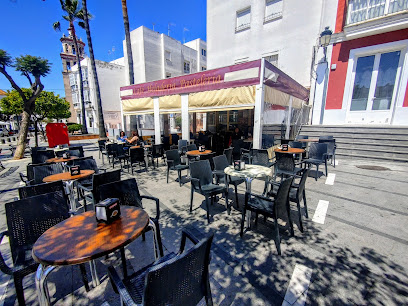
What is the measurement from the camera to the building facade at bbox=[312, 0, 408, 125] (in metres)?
8.19

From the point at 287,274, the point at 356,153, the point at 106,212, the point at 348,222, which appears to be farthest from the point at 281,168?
the point at 356,153

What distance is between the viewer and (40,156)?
5.05 metres

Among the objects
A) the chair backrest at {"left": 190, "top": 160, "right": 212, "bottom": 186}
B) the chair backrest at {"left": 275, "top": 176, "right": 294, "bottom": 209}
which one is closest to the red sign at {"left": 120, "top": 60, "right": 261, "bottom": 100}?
the chair backrest at {"left": 190, "top": 160, "right": 212, "bottom": 186}

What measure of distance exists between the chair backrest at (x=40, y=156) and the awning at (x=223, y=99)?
504cm

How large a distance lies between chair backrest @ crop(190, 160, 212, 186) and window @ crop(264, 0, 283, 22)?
13.2 metres

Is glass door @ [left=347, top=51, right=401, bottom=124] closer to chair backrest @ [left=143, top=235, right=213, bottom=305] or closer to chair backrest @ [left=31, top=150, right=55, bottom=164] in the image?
chair backrest @ [left=143, top=235, right=213, bottom=305]

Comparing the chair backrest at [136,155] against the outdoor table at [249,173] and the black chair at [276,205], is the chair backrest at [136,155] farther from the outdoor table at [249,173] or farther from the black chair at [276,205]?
the black chair at [276,205]

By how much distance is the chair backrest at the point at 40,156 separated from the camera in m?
4.90

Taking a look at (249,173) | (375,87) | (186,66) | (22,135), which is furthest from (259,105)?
(186,66)

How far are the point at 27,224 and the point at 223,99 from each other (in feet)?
19.8

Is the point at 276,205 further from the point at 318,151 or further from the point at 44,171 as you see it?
the point at 44,171

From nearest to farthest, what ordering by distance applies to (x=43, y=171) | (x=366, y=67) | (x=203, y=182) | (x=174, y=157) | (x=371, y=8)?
(x=43, y=171) → (x=203, y=182) → (x=174, y=157) → (x=371, y=8) → (x=366, y=67)

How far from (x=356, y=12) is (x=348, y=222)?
11112 mm

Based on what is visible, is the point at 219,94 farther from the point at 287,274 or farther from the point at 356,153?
the point at 356,153
